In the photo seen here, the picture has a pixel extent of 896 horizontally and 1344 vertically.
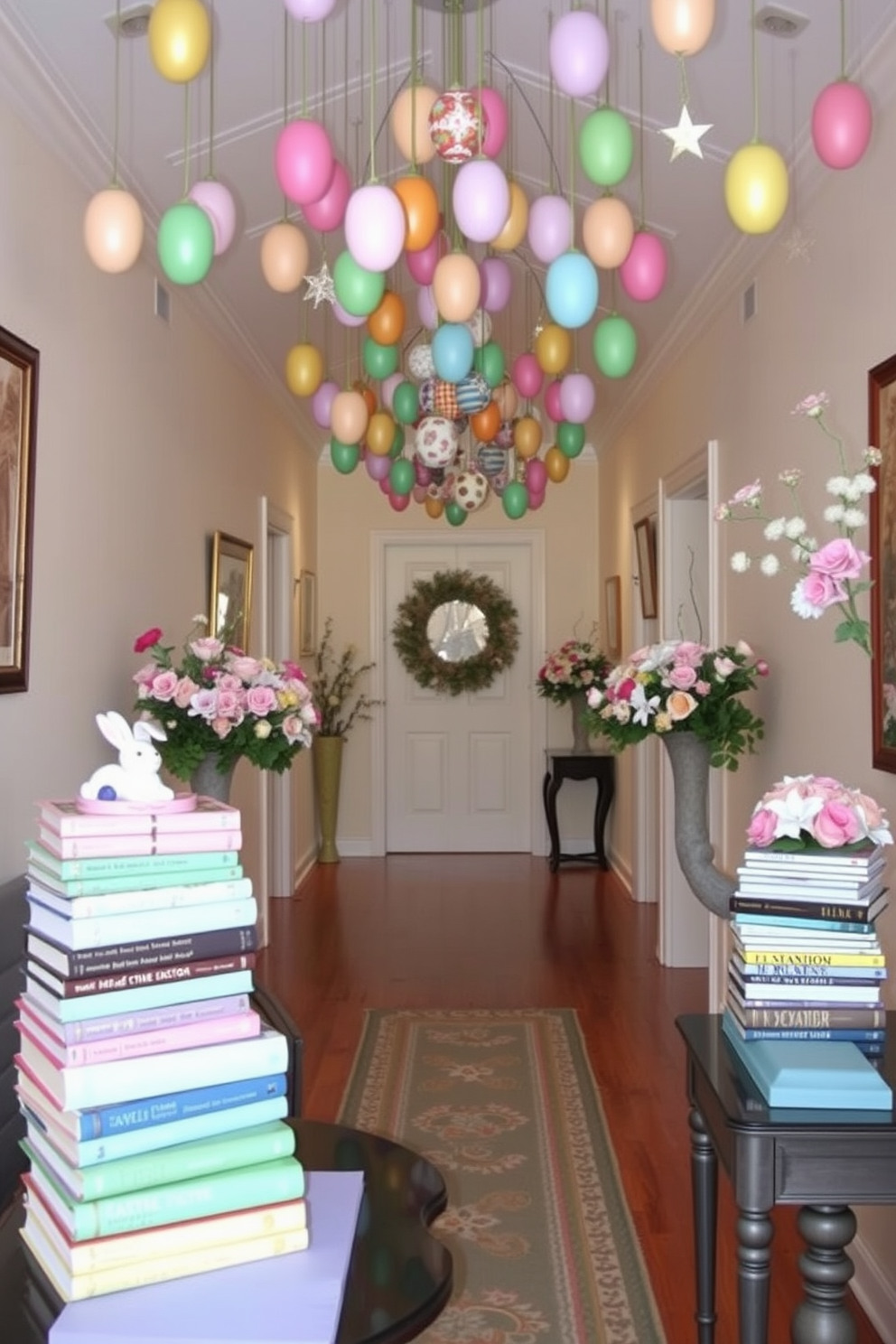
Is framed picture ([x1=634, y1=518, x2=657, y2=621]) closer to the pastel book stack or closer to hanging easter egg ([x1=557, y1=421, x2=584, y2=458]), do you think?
hanging easter egg ([x1=557, y1=421, x2=584, y2=458])

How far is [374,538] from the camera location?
8812 millimetres

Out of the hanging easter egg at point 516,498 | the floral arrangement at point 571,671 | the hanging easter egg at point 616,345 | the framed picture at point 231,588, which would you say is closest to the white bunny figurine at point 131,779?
the hanging easter egg at point 616,345

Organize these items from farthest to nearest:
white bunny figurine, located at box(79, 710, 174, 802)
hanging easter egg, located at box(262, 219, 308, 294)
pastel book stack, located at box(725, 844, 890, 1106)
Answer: hanging easter egg, located at box(262, 219, 308, 294) < pastel book stack, located at box(725, 844, 890, 1106) < white bunny figurine, located at box(79, 710, 174, 802)

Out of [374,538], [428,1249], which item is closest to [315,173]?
[428,1249]

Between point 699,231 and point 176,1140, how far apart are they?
368 centimetres

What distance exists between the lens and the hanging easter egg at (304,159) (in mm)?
2096

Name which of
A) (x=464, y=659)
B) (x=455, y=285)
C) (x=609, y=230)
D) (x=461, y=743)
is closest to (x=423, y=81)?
(x=455, y=285)

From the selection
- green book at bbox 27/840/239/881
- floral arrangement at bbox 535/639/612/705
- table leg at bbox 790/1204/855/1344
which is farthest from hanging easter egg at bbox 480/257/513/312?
floral arrangement at bbox 535/639/612/705

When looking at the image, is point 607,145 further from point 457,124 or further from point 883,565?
point 883,565

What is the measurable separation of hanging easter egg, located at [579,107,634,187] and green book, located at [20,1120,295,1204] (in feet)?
5.01

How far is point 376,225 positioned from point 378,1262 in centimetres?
151

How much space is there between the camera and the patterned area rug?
276 centimetres

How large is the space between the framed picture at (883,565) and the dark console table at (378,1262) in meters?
1.57

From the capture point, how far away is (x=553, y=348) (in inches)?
120
